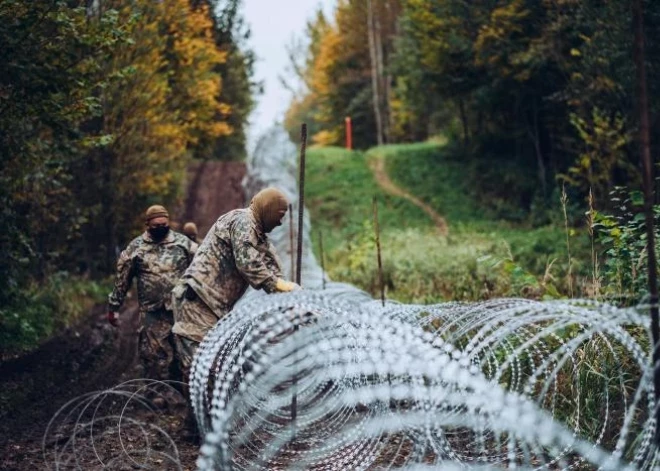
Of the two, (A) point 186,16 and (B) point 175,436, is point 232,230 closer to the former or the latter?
(B) point 175,436

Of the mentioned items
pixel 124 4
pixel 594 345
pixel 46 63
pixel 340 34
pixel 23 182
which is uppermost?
pixel 340 34

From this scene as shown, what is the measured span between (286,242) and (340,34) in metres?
32.0

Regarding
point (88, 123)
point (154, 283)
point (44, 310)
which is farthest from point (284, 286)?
point (88, 123)

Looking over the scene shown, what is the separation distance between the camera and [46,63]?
9172 millimetres

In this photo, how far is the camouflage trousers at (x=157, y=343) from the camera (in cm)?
812

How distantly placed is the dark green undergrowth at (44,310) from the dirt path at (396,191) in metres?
11.6

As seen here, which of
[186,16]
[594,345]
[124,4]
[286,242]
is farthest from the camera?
[186,16]

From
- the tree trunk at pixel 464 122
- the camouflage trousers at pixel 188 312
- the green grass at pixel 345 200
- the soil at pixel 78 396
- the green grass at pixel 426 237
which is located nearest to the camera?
the soil at pixel 78 396

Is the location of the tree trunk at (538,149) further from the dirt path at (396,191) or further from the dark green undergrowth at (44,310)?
A: the dark green undergrowth at (44,310)

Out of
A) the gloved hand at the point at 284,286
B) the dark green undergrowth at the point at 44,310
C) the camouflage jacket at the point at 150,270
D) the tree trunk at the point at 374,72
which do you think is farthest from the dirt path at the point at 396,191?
the gloved hand at the point at 284,286

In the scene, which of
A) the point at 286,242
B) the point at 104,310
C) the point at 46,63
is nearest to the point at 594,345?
the point at 46,63

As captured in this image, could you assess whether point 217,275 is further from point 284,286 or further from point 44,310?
point 44,310

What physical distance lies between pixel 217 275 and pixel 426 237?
14.9 meters

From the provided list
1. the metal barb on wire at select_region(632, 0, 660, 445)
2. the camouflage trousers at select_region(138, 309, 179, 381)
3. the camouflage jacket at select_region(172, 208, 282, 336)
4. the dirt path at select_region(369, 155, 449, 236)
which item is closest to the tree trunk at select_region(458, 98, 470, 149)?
the dirt path at select_region(369, 155, 449, 236)
